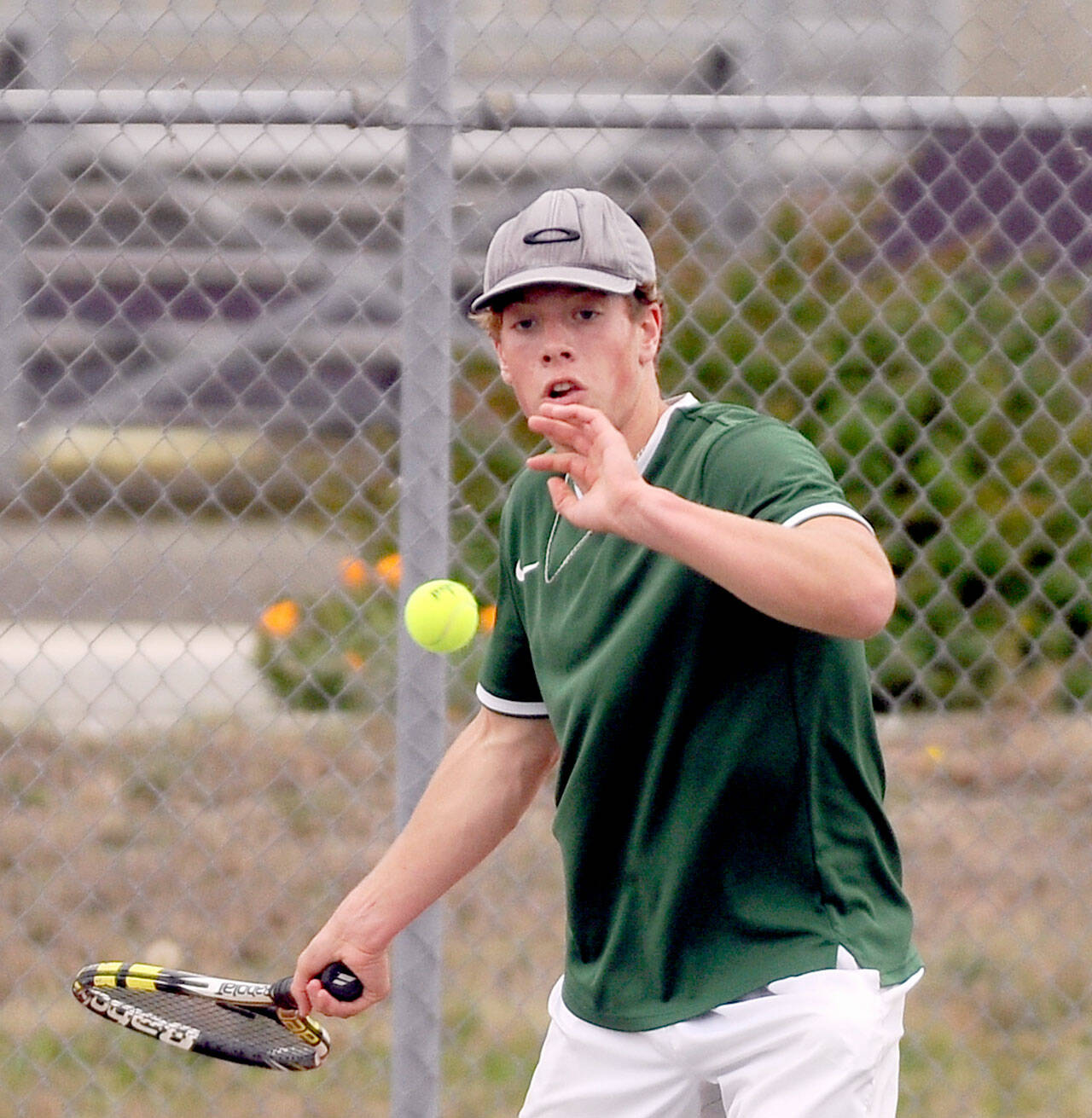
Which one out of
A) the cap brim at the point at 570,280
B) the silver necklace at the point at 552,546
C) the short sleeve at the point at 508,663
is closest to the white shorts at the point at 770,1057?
the short sleeve at the point at 508,663

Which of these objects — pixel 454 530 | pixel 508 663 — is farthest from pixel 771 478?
pixel 454 530

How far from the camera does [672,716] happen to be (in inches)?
79.4

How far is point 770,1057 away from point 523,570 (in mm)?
728

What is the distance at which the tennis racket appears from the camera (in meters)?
2.40

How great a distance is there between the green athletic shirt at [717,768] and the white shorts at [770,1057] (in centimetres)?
2

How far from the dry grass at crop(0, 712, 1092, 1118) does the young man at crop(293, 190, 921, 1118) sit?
162cm

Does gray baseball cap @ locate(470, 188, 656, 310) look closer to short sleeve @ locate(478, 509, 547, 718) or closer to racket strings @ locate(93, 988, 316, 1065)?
short sleeve @ locate(478, 509, 547, 718)

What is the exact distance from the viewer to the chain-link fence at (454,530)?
3.05m

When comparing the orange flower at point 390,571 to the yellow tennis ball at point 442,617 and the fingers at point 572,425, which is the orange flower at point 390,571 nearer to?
the yellow tennis ball at point 442,617

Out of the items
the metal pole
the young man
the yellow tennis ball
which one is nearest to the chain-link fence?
the metal pole

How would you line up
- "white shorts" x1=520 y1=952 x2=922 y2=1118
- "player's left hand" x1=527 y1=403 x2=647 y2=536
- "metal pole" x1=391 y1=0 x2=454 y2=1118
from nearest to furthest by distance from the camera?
"player's left hand" x1=527 y1=403 x2=647 y2=536, "white shorts" x1=520 y1=952 x2=922 y2=1118, "metal pole" x1=391 y1=0 x2=454 y2=1118

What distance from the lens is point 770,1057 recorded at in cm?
197

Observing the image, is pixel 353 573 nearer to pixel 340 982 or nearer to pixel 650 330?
pixel 340 982

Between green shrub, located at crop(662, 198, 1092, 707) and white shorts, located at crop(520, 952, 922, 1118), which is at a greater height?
green shrub, located at crop(662, 198, 1092, 707)
